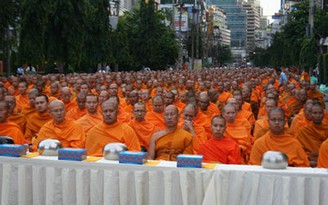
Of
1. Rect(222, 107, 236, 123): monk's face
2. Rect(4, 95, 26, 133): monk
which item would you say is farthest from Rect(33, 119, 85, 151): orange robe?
Rect(222, 107, 236, 123): monk's face

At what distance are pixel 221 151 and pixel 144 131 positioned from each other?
2024mm

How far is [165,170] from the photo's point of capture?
13.2 ft

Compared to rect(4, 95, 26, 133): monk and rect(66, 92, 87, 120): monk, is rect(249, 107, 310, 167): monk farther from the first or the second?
rect(4, 95, 26, 133): monk

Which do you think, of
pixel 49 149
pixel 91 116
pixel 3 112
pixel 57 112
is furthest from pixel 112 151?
pixel 91 116

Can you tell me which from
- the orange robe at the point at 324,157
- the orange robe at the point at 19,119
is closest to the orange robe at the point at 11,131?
the orange robe at the point at 19,119

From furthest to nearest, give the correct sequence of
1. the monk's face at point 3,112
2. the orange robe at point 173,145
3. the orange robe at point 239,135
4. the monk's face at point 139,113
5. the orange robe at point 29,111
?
1. the orange robe at point 29,111
2. the monk's face at point 139,113
3. the orange robe at point 239,135
4. the monk's face at point 3,112
5. the orange robe at point 173,145

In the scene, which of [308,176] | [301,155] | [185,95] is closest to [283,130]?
[301,155]

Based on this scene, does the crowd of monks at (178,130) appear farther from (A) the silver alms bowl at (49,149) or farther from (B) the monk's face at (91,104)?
(A) the silver alms bowl at (49,149)

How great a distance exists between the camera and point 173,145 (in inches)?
268

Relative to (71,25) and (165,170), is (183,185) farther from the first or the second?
(71,25)

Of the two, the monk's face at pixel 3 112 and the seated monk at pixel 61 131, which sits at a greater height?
the monk's face at pixel 3 112

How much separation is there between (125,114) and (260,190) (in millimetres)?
6306

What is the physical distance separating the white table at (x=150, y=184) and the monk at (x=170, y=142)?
2608mm

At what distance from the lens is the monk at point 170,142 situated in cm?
680
